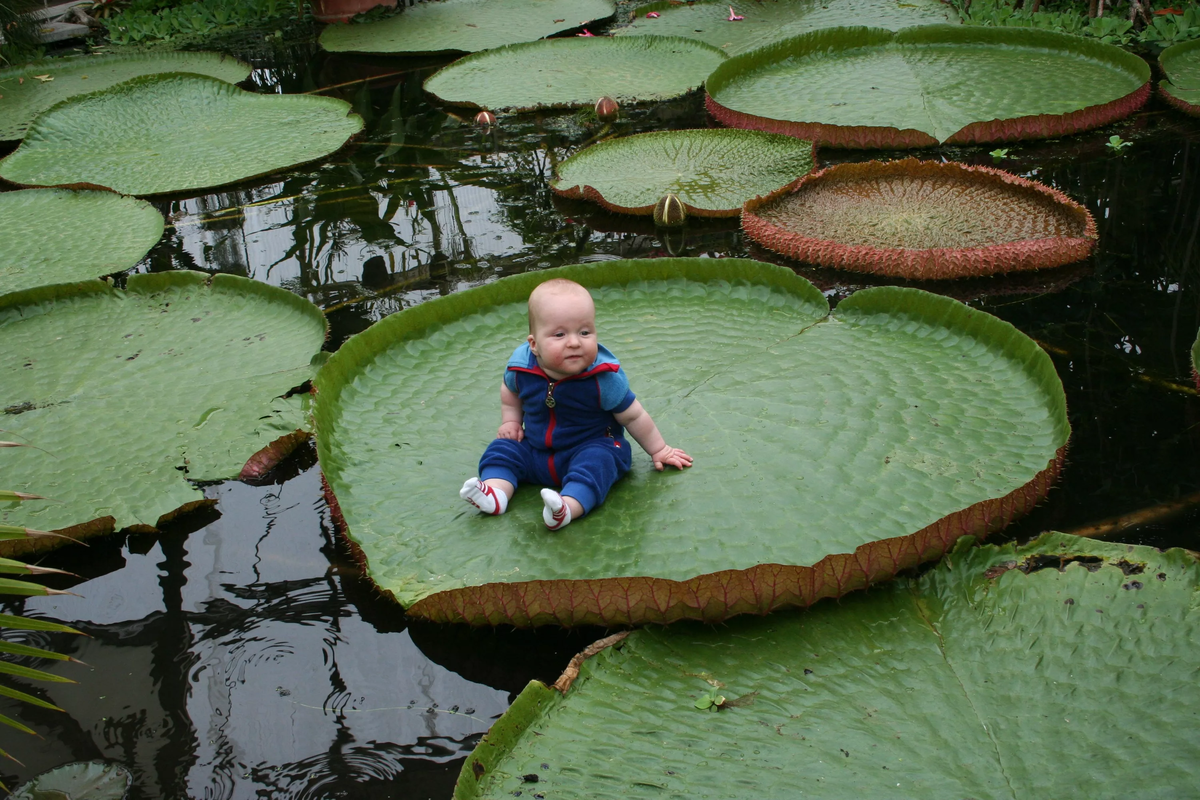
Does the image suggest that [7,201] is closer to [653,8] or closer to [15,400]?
[15,400]

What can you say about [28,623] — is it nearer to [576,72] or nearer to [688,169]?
[688,169]

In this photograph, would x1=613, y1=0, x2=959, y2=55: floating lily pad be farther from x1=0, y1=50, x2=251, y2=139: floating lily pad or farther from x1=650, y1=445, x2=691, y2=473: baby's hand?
x1=650, y1=445, x2=691, y2=473: baby's hand

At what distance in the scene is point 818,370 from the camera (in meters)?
2.42

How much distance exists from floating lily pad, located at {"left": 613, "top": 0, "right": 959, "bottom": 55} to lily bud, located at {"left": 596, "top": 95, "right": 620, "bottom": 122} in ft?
4.30

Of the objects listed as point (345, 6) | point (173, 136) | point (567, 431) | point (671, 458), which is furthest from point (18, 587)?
point (345, 6)

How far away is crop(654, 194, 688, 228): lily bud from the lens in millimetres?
3684

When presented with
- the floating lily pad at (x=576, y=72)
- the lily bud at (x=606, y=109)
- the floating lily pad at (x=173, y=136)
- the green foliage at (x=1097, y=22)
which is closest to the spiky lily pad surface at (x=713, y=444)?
the lily bud at (x=606, y=109)

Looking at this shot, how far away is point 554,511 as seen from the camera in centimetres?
191

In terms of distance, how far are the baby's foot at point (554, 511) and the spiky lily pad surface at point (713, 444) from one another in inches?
1.5

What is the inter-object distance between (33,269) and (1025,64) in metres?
4.98

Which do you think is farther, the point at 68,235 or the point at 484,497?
the point at 68,235

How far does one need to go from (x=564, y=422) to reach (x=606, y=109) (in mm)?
3200

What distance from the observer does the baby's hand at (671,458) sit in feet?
6.86

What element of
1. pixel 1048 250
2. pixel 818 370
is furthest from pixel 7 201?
pixel 1048 250
